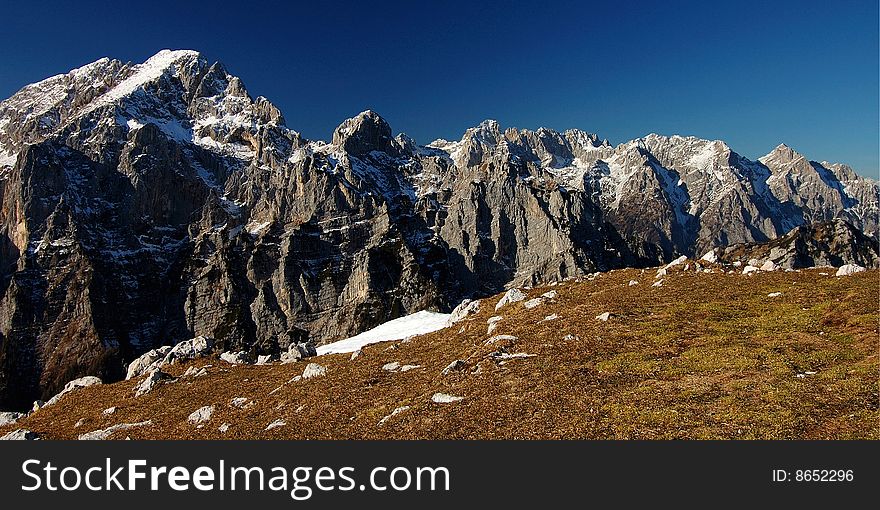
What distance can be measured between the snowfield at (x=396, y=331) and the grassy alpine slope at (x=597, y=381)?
8562 mm

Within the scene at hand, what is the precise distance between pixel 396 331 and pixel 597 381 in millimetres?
30716

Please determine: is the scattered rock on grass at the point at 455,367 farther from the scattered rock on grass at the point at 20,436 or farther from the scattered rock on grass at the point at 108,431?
the scattered rock on grass at the point at 20,436

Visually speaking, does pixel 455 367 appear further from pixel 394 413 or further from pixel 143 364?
pixel 143 364

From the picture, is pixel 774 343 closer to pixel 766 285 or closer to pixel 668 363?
pixel 668 363

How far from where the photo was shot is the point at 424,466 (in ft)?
53.1

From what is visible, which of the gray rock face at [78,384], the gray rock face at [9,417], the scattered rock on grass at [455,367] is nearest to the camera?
the scattered rock on grass at [455,367]

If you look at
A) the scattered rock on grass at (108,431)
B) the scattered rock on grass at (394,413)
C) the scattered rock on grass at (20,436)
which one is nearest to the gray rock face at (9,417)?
the scattered rock on grass at (20,436)

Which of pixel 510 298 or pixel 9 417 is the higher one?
pixel 510 298

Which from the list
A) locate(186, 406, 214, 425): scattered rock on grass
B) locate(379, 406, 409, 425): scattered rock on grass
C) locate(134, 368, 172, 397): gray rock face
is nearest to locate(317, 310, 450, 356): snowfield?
locate(134, 368, 172, 397): gray rock face

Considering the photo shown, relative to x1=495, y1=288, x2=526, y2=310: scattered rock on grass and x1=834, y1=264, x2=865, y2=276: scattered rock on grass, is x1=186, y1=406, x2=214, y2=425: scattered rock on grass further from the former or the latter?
x1=834, y1=264, x2=865, y2=276: scattered rock on grass

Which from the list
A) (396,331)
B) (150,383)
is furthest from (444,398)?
(396,331)

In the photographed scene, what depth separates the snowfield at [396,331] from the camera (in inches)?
1891

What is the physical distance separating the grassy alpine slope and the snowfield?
28.1ft

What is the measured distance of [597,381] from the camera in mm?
22172
